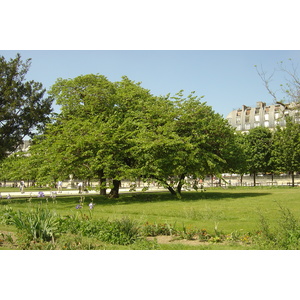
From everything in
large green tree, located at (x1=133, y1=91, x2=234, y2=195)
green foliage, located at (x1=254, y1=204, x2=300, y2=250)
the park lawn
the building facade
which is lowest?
the park lawn

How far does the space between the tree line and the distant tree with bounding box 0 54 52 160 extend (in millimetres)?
197

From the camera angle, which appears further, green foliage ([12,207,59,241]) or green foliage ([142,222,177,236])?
green foliage ([142,222,177,236])

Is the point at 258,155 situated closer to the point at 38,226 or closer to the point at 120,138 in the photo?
the point at 120,138

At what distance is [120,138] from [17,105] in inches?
296

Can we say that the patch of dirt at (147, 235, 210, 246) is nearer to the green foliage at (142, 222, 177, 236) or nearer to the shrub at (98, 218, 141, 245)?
the green foliage at (142, 222, 177, 236)

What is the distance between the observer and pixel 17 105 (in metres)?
24.3

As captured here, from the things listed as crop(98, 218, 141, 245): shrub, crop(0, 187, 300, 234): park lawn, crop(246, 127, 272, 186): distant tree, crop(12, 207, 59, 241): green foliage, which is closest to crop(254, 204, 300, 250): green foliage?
crop(0, 187, 300, 234): park lawn

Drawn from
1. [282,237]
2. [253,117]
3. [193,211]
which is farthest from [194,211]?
[253,117]

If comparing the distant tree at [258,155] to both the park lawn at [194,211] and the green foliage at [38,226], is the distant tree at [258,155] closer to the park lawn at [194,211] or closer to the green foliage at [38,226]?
the park lawn at [194,211]

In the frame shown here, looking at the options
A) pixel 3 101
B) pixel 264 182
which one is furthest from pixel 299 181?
pixel 3 101

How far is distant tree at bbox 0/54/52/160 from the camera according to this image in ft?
78.8

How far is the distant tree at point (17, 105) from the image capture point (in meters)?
24.0

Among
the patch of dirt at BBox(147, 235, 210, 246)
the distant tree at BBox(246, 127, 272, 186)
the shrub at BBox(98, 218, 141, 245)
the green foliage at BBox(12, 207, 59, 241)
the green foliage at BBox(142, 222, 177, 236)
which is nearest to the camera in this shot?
the green foliage at BBox(12, 207, 59, 241)
